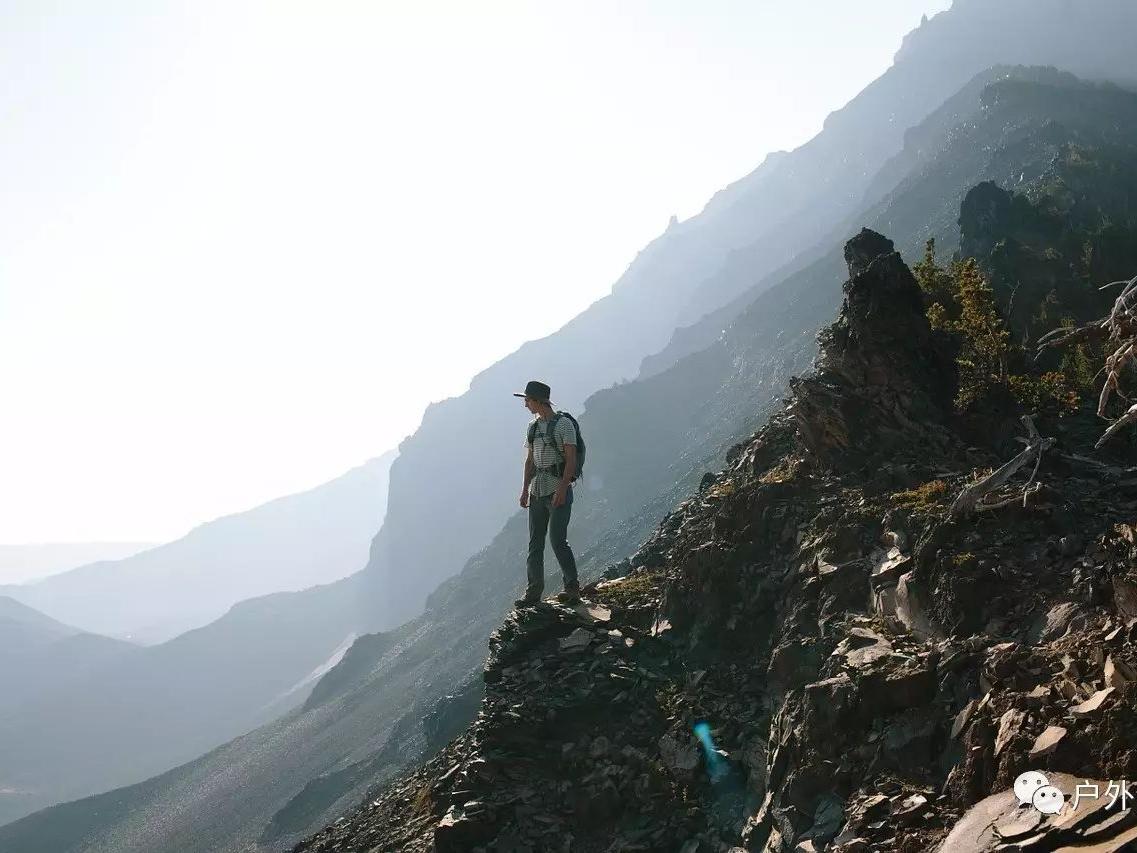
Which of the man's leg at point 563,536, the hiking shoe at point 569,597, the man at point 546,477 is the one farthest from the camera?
the hiking shoe at point 569,597

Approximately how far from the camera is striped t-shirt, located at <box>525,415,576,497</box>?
38.8 feet

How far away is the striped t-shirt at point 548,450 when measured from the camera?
11.8m

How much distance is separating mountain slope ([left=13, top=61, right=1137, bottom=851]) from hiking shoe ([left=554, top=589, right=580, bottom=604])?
54.9 meters

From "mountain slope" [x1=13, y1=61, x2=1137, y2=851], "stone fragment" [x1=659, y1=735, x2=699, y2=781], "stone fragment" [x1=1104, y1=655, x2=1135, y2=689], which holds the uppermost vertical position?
"stone fragment" [x1=1104, y1=655, x2=1135, y2=689]

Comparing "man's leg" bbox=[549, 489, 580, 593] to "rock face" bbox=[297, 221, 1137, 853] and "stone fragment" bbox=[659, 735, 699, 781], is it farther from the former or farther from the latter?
"stone fragment" bbox=[659, 735, 699, 781]

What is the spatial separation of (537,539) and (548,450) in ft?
5.82

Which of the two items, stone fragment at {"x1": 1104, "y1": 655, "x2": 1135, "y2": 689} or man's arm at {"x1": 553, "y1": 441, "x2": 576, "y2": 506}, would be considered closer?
stone fragment at {"x1": 1104, "y1": 655, "x2": 1135, "y2": 689}

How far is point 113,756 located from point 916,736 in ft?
819

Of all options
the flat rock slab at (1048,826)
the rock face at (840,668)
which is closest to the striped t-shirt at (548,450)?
the rock face at (840,668)

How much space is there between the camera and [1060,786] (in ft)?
Answer: 14.1

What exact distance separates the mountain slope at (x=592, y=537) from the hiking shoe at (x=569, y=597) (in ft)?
180

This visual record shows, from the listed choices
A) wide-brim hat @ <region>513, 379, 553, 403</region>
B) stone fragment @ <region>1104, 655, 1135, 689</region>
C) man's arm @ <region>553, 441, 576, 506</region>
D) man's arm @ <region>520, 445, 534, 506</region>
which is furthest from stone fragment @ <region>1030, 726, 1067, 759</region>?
man's arm @ <region>520, 445, 534, 506</region>

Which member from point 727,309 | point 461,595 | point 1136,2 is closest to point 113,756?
point 461,595

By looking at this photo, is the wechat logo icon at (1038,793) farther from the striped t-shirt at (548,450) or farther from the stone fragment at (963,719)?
the striped t-shirt at (548,450)
